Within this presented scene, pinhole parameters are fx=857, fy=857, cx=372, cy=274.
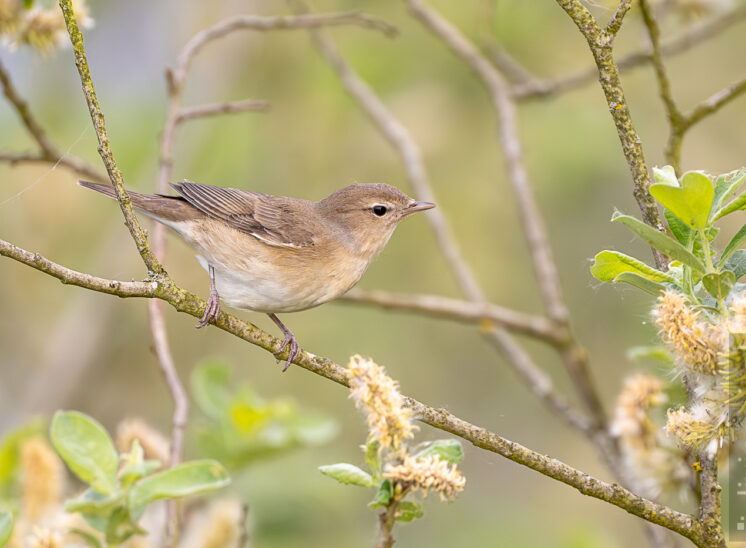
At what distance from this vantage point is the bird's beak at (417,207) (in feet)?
12.5

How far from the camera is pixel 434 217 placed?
4.38 metres

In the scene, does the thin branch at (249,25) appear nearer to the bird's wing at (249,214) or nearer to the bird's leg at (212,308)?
the bird's wing at (249,214)

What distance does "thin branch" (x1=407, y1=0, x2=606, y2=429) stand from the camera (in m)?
3.76

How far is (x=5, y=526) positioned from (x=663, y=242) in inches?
59.5

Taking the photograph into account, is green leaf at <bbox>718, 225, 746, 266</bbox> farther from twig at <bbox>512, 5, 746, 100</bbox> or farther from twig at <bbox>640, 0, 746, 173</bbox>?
twig at <bbox>512, 5, 746, 100</bbox>

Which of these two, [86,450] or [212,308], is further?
[212,308]

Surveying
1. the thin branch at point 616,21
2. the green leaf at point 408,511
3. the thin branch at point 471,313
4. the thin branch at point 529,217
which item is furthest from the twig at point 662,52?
the green leaf at point 408,511

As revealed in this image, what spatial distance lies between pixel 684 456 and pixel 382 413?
42.7 inches

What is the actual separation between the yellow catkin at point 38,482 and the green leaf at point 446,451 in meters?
1.34

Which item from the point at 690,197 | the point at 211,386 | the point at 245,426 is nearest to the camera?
the point at 690,197

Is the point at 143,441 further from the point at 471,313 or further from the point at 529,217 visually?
the point at 529,217

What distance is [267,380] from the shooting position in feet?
20.6

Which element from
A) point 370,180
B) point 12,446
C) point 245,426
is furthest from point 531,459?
point 370,180

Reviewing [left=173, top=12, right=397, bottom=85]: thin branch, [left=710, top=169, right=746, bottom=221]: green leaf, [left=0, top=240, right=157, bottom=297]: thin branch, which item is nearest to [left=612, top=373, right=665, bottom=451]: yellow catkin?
[left=710, top=169, right=746, bottom=221]: green leaf
